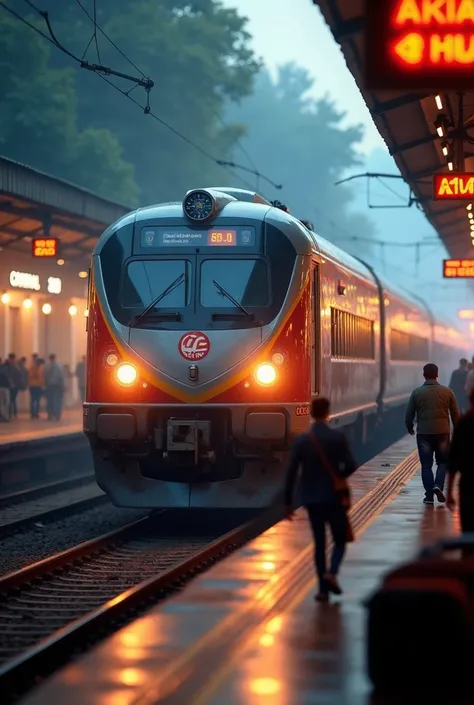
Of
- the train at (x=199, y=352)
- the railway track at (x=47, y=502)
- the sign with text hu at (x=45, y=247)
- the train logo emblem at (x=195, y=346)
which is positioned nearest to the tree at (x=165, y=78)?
the sign with text hu at (x=45, y=247)

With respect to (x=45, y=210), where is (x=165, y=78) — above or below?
above

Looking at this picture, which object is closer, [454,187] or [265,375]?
[265,375]

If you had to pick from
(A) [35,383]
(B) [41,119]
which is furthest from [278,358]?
(B) [41,119]

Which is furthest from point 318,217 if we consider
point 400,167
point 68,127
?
point 400,167

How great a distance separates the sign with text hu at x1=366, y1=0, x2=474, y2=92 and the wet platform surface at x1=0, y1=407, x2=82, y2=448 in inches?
622

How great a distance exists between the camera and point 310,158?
112m

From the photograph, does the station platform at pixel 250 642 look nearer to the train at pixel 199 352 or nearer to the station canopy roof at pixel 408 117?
the train at pixel 199 352

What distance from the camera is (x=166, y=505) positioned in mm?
15219

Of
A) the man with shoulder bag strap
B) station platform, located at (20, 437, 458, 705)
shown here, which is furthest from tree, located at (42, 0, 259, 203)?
the man with shoulder bag strap

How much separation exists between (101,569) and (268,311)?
133 inches

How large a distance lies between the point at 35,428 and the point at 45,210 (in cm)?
485

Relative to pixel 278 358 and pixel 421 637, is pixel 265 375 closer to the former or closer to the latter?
pixel 278 358

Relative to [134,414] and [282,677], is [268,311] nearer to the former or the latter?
[134,414]

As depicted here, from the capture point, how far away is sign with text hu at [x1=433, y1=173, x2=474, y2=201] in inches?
766
